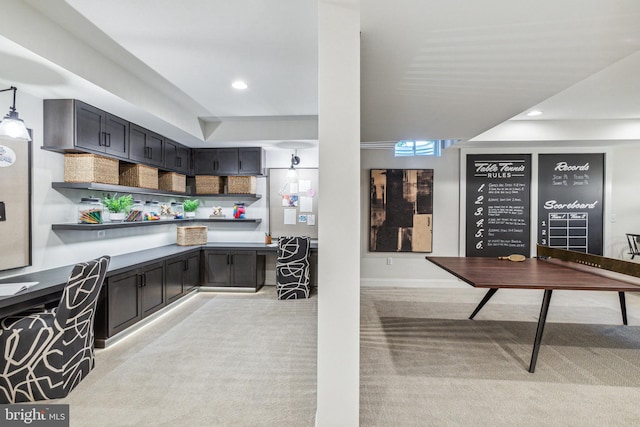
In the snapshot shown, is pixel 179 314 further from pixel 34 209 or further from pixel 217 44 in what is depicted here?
pixel 217 44

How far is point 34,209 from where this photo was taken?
2791 millimetres

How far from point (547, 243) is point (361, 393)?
4.61 m

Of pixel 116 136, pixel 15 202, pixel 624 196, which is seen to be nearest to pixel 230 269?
pixel 116 136

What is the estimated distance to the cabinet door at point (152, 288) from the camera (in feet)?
11.2

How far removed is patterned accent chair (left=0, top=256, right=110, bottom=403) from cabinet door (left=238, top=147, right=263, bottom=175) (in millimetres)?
2922

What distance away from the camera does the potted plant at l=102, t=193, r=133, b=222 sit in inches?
137

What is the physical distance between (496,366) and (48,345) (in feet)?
11.3

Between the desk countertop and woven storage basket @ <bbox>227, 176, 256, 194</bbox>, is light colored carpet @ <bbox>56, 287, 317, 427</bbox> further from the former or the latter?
woven storage basket @ <bbox>227, 176, 256, 194</bbox>

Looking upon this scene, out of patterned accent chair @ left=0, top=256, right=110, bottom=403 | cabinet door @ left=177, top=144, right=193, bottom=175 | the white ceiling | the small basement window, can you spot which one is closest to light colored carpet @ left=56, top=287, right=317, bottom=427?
patterned accent chair @ left=0, top=256, right=110, bottom=403

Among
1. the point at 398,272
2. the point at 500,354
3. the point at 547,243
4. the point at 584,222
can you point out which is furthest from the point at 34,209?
the point at 584,222

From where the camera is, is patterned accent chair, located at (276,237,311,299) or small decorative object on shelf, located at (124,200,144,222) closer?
small decorative object on shelf, located at (124,200,144,222)

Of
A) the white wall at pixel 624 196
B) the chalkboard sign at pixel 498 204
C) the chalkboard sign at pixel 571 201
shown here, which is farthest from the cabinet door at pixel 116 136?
the white wall at pixel 624 196

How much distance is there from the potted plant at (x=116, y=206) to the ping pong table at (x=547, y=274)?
143 inches

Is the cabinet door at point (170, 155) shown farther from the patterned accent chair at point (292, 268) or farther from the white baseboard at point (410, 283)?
the white baseboard at point (410, 283)
